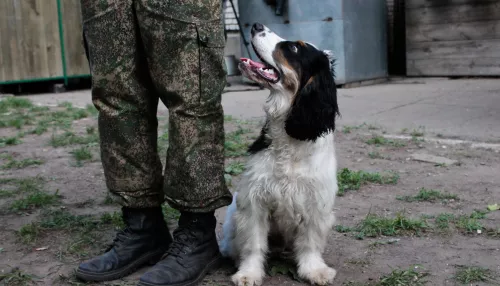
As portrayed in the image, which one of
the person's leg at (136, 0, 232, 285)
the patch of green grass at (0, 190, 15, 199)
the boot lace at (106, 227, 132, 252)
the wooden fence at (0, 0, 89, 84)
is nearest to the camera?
the person's leg at (136, 0, 232, 285)

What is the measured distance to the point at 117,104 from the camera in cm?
291

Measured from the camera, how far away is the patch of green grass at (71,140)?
6354mm

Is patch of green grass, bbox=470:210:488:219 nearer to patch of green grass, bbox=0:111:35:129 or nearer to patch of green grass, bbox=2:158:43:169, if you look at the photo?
patch of green grass, bbox=2:158:43:169

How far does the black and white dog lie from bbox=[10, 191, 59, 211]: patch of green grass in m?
1.80

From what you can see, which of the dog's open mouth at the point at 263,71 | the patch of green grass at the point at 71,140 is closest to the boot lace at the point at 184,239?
the dog's open mouth at the point at 263,71

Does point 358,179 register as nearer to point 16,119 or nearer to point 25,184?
point 25,184

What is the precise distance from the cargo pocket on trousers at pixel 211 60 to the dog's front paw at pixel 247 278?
33.3 inches

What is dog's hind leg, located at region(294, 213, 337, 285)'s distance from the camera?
296cm

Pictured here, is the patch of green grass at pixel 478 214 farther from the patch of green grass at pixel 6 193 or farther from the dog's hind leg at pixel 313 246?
the patch of green grass at pixel 6 193

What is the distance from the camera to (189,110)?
2.79 m

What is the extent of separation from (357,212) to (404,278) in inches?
46.2

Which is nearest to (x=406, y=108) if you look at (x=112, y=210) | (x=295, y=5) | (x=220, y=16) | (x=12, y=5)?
(x=295, y=5)

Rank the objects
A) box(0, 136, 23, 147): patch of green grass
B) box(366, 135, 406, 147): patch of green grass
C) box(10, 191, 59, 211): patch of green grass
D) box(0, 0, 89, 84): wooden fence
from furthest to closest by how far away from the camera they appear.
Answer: box(0, 0, 89, 84): wooden fence
box(0, 136, 23, 147): patch of green grass
box(366, 135, 406, 147): patch of green grass
box(10, 191, 59, 211): patch of green grass

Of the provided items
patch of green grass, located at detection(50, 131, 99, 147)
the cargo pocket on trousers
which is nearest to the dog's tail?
the cargo pocket on trousers
